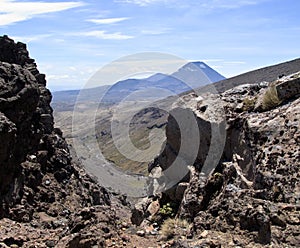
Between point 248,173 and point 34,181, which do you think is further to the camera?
point 34,181

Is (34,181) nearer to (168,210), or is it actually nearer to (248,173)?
(168,210)

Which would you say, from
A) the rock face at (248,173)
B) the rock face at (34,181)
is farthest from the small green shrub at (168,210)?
the rock face at (34,181)

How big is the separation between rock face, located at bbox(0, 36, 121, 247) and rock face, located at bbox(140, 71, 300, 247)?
3346 mm

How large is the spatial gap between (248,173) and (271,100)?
287cm

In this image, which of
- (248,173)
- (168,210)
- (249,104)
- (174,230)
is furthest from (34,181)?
(248,173)

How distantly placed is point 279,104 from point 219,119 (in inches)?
122

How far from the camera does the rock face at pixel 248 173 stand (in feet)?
28.5

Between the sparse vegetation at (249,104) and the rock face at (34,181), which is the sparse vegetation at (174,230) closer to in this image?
the rock face at (34,181)

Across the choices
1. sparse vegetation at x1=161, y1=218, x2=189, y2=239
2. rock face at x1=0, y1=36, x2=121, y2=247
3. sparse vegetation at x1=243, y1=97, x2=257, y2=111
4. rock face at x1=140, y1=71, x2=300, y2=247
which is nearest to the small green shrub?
rock face at x1=140, y1=71, x2=300, y2=247

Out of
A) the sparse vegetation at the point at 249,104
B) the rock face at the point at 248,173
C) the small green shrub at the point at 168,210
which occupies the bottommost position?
the small green shrub at the point at 168,210

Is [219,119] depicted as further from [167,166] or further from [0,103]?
[0,103]

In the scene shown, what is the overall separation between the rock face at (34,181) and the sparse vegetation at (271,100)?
6322 millimetres

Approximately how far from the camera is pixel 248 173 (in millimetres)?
12984

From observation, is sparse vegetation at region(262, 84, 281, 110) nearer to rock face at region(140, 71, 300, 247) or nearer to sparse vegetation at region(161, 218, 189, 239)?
rock face at region(140, 71, 300, 247)
